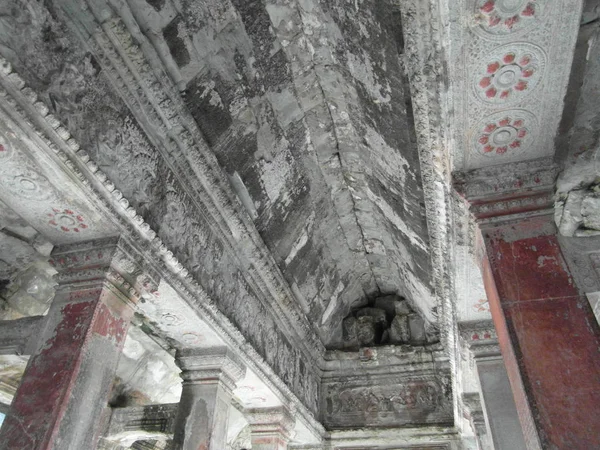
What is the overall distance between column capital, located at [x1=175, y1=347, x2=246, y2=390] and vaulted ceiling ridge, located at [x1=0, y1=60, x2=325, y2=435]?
0.14 m

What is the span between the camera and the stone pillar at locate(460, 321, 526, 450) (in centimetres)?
452

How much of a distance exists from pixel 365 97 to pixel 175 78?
194 cm

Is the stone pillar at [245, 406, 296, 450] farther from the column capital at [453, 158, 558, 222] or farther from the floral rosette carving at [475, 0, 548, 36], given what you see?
the floral rosette carving at [475, 0, 548, 36]

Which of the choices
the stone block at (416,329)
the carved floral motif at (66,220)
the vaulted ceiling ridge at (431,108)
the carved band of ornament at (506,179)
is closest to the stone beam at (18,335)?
the carved floral motif at (66,220)

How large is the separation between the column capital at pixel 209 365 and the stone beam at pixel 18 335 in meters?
1.38

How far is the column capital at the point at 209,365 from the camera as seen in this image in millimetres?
4918

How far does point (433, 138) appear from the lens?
3465 millimetres

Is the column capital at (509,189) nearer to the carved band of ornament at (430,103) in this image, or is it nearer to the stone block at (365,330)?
the carved band of ornament at (430,103)

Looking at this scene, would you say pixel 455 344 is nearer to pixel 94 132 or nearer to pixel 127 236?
pixel 127 236

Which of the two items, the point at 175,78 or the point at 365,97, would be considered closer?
the point at 175,78

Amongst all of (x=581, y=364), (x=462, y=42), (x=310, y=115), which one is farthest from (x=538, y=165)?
(x=310, y=115)

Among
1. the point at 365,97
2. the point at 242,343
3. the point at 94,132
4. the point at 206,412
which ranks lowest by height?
the point at 206,412

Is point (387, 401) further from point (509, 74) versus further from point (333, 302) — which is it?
point (509, 74)

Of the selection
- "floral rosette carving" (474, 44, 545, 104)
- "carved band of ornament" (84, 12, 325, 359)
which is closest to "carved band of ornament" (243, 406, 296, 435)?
"carved band of ornament" (84, 12, 325, 359)
